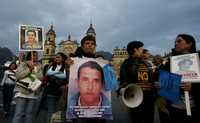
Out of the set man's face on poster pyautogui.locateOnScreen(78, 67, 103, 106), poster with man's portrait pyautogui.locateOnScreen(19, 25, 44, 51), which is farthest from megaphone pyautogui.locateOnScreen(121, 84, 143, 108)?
poster with man's portrait pyautogui.locateOnScreen(19, 25, 44, 51)

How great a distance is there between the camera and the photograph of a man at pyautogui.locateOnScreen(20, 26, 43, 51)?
28.6ft

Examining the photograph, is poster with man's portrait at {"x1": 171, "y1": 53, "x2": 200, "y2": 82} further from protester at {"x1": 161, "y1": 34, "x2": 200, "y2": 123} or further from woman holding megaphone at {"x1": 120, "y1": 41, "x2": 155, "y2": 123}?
woman holding megaphone at {"x1": 120, "y1": 41, "x2": 155, "y2": 123}

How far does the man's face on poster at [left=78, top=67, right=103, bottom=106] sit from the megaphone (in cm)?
44

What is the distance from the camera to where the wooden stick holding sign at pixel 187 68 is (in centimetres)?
595

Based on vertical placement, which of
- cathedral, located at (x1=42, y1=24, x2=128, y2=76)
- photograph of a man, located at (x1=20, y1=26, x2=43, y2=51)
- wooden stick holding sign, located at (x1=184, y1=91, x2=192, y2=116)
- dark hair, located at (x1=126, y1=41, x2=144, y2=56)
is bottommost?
A: wooden stick holding sign, located at (x1=184, y1=91, x2=192, y2=116)

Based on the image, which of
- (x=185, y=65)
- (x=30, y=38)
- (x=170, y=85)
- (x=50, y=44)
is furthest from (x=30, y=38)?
(x=50, y=44)

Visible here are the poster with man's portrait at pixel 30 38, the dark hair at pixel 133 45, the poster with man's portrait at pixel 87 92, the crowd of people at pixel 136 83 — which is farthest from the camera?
the poster with man's portrait at pixel 30 38

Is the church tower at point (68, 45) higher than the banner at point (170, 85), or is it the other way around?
the church tower at point (68, 45)

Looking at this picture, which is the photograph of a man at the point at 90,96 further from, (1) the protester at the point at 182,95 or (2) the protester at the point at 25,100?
(2) the protester at the point at 25,100

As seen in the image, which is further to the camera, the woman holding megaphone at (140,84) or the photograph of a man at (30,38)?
the photograph of a man at (30,38)

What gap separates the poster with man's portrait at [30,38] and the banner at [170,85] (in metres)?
3.53

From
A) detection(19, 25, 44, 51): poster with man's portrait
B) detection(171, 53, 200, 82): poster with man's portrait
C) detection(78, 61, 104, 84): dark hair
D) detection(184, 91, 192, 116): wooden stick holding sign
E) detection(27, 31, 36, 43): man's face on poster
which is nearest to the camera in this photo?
detection(184, 91, 192, 116): wooden stick holding sign

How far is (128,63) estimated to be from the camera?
22.5 ft

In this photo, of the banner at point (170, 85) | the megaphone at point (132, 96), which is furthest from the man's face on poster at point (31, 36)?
the banner at point (170, 85)
